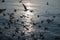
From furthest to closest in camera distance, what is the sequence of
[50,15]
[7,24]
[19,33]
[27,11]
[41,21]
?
[27,11] < [50,15] < [41,21] < [7,24] < [19,33]

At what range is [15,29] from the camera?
84.9 feet

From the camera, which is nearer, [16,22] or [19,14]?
[16,22]

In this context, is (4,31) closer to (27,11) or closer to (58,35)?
(58,35)

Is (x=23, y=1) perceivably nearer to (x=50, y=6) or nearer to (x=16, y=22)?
(x=50, y=6)

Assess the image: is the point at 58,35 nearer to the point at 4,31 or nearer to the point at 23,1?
the point at 4,31

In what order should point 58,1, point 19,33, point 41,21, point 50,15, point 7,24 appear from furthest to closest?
point 58,1 < point 50,15 < point 41,21 < point 7,24 < point 19,33

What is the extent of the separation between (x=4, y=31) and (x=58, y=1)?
20.3 m

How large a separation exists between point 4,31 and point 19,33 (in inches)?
67.6

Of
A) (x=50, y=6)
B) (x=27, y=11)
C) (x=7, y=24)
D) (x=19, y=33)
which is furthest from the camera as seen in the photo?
(x=50, y=6)

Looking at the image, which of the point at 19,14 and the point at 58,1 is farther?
the point at 58,1

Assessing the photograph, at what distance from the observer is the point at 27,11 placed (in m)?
35.0

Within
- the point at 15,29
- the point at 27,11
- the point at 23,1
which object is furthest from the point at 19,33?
the point at 23,1

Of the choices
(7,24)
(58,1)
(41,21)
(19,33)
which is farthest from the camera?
(58,1)

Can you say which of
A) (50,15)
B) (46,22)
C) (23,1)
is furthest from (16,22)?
(23,1)
